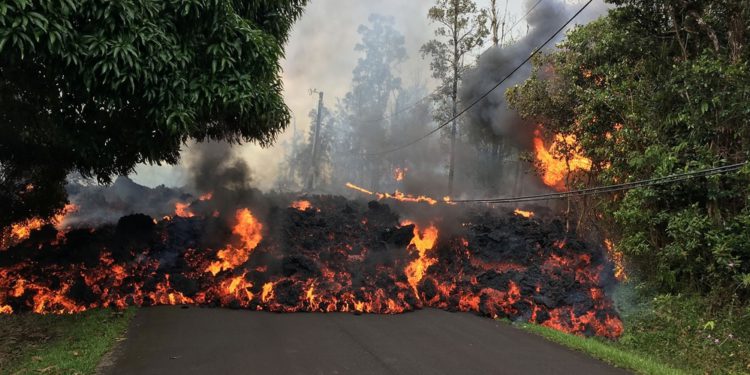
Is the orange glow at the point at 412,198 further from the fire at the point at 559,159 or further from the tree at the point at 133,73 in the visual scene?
the tree at the point at 133,73

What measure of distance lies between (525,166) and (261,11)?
69.9ft

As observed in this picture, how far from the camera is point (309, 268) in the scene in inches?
518

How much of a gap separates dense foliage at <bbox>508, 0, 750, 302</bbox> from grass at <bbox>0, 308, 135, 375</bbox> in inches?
420

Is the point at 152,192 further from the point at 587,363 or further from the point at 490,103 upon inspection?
the point at 587,363

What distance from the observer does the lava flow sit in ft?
36.7

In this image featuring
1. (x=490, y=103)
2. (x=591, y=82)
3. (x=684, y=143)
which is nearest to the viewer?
(x=684, y=143)

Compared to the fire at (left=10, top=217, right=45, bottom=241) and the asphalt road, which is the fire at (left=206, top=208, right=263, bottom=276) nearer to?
the asphalt road

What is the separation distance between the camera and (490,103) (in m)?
26.4

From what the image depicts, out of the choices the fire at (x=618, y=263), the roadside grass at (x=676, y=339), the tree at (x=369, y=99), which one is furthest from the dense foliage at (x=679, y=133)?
the tree at (x=369, y=99)

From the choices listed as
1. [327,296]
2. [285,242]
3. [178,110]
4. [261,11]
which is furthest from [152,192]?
[178,110]

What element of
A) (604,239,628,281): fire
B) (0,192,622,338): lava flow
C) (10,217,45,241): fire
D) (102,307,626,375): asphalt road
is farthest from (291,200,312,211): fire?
(604,239,628,281): fire

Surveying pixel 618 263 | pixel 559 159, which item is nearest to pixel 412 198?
pixel 559 159

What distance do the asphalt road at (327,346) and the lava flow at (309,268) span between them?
41.6 inches

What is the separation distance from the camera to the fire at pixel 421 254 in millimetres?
14195
